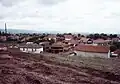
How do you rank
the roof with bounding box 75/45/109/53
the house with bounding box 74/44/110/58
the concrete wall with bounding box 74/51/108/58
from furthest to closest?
1. the roof with bounding box 75/45/109/53
2. the house with bounding box 74/44/110/58
3. the concrete wall with bounding box 74/51/108/58

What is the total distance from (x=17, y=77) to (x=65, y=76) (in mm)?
2013

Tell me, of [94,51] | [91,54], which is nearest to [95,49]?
[94,51]

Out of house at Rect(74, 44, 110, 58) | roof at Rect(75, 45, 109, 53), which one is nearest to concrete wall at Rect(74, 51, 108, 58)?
house at Rect(74, 44, 110, 58)

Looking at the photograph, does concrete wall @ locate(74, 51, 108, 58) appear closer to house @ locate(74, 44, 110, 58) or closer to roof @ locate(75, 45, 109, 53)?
house @ locate(74, 44, 110, 58)

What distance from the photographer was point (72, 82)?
23.6 feet

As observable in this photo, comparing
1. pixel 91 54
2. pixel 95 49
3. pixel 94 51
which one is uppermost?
pixel 95 49

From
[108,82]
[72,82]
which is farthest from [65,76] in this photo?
[108,82]

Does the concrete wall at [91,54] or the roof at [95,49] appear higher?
the roof at [95,49]

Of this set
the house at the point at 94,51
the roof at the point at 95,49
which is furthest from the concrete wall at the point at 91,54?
the roof at the point at 95,49

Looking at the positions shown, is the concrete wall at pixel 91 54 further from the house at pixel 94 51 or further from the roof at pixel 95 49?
the roof at pixel 95 49

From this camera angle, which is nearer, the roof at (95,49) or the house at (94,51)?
the house at (94,51)

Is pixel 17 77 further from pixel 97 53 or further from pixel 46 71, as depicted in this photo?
pixel 97 53

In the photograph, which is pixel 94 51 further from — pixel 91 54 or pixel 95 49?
pixel 91 54

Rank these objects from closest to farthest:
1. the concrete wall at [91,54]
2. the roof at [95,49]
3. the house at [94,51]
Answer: the concrete wall at [91,54] → the house at [94,51] → the roof at [95,49]
